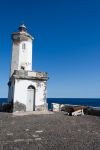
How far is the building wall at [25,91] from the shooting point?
20219mm

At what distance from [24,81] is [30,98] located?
6.40 ft

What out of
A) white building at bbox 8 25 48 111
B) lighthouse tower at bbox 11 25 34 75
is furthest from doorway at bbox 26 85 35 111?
lighthouse tower at bbox 11 25 34 75

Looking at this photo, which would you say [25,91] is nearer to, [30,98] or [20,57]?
[30,98]

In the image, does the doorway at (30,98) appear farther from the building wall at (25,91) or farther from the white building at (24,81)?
the building wall at (25,91)

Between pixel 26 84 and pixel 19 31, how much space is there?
23.5ft

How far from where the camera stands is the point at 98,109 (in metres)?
18.5

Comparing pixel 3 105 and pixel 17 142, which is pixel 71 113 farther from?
pixel 17 142

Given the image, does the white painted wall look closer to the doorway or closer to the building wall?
the building wall

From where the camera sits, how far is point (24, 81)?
67.6 ft

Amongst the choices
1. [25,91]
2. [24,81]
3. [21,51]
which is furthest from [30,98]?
[21,51]

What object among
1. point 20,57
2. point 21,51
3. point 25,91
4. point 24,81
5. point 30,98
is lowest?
point 30,98

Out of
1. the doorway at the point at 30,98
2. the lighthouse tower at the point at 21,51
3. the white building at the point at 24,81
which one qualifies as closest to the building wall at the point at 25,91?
the white building at the point at 24,81

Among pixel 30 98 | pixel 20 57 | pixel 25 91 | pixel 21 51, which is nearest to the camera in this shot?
pixel 25 91

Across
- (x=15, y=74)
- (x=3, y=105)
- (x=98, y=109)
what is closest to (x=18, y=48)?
(x=15, y=74)
